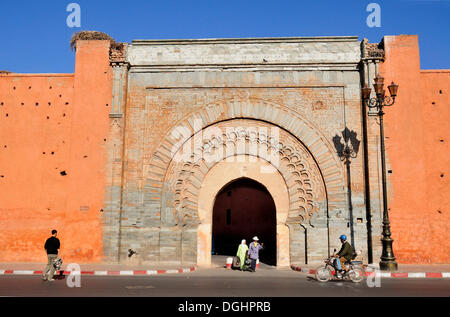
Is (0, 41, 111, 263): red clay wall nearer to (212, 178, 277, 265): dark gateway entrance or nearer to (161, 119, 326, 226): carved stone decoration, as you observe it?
(161, 119, 326, 226): carved stone decoration

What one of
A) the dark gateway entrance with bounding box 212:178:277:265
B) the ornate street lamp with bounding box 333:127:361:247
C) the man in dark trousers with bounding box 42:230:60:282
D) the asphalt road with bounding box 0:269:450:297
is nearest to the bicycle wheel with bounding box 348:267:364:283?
the asphalt road with bounding box 0:269:450:297

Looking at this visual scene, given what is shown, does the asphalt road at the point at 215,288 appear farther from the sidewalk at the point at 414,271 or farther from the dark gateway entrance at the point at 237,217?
the dark gateway entrance at the point at 237,217

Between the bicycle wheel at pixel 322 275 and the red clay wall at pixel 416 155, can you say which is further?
the red clay wall at pixel 416 155

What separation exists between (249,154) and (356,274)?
478 centimetres

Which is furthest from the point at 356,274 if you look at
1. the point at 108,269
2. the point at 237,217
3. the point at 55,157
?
the point at 237,217

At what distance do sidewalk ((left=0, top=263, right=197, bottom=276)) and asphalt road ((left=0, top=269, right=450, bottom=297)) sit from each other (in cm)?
118

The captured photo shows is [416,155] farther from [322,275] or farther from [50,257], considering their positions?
[50,257]

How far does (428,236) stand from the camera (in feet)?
36.2

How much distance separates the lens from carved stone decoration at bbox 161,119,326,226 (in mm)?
11656

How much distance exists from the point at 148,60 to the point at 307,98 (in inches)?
190

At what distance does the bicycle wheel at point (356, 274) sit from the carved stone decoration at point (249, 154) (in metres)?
3.27

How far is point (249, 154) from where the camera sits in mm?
11938

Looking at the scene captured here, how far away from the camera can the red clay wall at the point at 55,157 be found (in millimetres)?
11719

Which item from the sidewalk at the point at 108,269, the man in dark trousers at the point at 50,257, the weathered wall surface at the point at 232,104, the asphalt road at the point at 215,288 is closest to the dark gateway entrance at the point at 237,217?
the weathered wall surface at the point at 232,104
